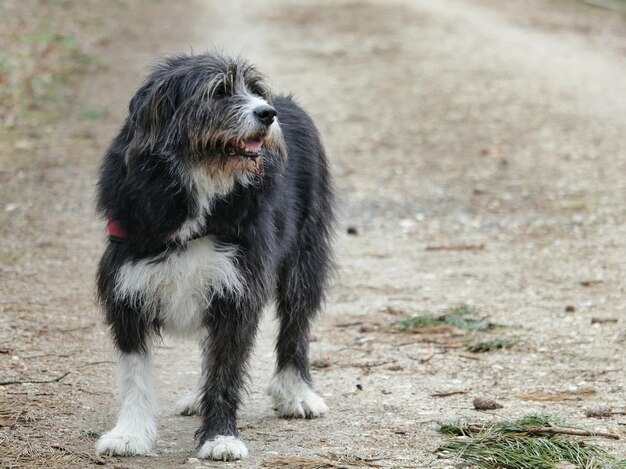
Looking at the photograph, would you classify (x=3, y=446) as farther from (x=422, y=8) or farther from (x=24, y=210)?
(x=422, y=8)

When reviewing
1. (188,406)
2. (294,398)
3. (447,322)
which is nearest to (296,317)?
(294,398)

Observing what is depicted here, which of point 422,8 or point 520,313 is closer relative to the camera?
point 520,313

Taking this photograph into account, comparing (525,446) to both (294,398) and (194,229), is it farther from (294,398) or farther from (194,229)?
(194,229)

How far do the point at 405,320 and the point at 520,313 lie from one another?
899 millimetres

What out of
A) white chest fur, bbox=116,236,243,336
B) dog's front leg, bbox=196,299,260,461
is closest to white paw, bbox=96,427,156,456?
dog's front leg, bbox=196,299,260,461

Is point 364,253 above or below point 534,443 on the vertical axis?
below

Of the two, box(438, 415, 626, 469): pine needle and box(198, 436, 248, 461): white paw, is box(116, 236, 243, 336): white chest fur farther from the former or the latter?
box(438, 415, 626, 469): pine needle

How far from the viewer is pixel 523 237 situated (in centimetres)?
987

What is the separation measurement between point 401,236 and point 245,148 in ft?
17.8

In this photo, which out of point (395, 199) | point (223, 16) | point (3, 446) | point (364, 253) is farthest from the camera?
point (223, 16)

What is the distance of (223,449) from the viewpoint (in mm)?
4770

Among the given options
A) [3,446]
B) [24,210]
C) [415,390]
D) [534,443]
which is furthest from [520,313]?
[24,210]

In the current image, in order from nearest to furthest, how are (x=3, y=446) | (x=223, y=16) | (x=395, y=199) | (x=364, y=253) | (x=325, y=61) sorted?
(x=3, y=446)
(x=364, y=253)
(x=395, y=199)
(x=325, y=61)
(x=223, y=16)

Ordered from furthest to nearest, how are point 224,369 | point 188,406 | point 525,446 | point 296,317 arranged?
point 296,317
point 188,406
point 224,369
point 525,446
